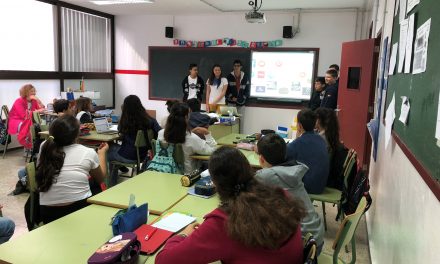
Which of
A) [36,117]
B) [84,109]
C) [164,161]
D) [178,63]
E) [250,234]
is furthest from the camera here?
[178,63]

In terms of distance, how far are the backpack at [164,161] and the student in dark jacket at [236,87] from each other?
4.41m

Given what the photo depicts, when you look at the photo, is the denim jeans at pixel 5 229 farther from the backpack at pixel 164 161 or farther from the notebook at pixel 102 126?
the notebook at pixel 102 126

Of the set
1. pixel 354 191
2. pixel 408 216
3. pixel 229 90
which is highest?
pixel 229 90

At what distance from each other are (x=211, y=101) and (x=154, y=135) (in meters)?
3.53

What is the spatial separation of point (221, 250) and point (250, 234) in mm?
154

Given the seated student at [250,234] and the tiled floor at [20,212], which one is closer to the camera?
the seated student at [250,234]

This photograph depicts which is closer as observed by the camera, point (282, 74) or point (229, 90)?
point (282, 74)

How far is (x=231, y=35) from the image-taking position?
302 inches

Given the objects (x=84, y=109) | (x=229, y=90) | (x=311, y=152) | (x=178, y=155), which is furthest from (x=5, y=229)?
(x=229, y=90)

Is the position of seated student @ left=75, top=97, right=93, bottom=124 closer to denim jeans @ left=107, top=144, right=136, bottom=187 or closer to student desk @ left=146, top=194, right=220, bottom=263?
denim jeans @ left=107, top=144, right=136, bottom=187

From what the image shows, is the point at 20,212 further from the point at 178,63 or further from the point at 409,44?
the point at 178,63

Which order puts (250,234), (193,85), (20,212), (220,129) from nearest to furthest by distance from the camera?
1. (250,234)
2. (20,212)
3. (220,129)
4. (193,85)

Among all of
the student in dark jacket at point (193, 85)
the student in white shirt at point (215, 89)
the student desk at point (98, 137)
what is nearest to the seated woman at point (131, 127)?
the student desk at point (98, 137)

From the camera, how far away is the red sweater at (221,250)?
1.25m
